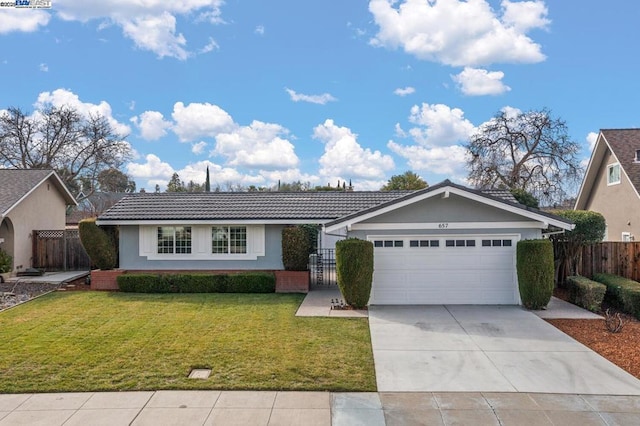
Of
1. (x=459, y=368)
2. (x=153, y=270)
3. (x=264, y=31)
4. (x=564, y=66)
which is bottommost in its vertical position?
(x=459, y=368)

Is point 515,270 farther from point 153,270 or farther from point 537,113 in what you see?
point 537,113

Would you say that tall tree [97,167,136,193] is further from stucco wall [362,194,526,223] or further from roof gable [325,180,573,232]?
stucco wall [362,194,526,223]

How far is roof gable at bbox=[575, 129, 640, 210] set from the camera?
19.3 meters

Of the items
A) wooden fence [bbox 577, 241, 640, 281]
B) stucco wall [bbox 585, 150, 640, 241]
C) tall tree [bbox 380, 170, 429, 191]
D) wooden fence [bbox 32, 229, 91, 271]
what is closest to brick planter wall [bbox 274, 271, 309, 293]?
wooden fence [bbox 577, 241, 640, 281]

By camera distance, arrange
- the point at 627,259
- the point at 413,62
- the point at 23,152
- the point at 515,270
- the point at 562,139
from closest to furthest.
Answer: the point at 515,270
the point at 627,259
the point at 413,62
the point at 562,139
the point at 23,152

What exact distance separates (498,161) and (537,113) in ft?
14.1

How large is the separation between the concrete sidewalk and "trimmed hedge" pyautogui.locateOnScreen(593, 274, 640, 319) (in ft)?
21.3

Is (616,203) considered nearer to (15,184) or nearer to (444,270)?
(444,270)

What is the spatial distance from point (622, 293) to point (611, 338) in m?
3.32

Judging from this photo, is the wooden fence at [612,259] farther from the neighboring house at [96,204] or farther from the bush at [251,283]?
the neighboring house at [96,204]

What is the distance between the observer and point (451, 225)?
13.1 m

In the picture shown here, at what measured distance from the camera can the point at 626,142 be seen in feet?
67.8

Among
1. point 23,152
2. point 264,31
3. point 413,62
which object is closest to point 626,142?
point 413,62

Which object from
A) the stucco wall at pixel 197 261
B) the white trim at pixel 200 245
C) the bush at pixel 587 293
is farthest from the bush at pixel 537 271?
the white trim at pixel 200 245
